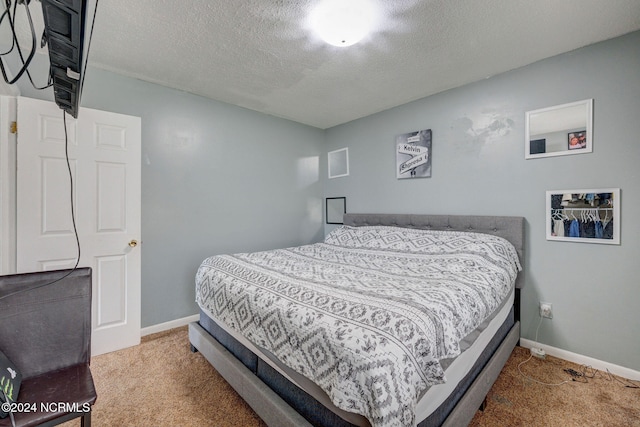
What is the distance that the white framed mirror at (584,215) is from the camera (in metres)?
1.98

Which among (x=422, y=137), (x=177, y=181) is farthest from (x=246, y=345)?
(x=422, y=137)

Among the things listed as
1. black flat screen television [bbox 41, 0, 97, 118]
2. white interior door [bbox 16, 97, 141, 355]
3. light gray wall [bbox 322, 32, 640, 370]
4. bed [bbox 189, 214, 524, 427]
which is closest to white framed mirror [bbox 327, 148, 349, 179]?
light gray wall [bbox 322, 32, 640, 370]

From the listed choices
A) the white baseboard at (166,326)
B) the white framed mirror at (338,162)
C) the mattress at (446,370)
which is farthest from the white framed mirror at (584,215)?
the white baseboard at (166,326)

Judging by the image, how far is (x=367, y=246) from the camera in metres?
2.83

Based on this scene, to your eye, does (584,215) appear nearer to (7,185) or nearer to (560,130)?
(560,130)

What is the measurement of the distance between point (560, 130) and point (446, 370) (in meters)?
2.17

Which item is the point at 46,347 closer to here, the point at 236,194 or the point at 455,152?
the point at 236,194

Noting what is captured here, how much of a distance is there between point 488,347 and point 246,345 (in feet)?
5.10

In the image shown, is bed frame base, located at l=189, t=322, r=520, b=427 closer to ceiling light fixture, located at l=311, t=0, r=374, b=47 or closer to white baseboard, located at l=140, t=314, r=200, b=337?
white baseboard, located at l=140, t=314, r=200, b=337

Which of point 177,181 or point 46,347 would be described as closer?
point 46,347

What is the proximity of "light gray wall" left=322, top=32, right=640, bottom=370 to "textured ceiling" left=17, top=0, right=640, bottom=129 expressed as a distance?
0.60 ft

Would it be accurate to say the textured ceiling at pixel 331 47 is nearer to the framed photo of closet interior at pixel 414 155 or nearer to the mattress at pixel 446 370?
the framed photo of closet interior at pixel 414 155

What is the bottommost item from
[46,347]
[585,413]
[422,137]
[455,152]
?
[585,413]

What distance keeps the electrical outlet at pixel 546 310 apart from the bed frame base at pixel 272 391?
0.43 m
